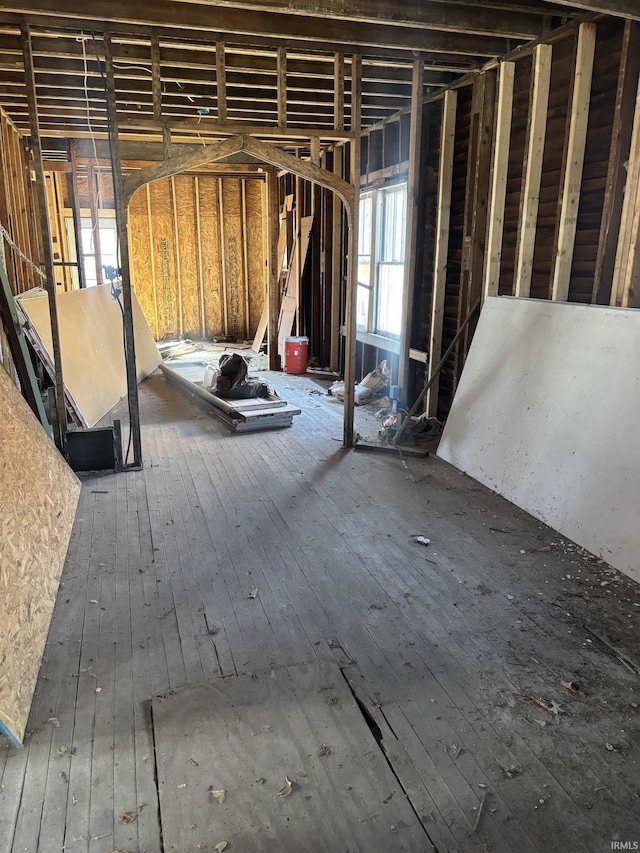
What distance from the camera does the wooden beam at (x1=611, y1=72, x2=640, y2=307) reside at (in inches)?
144

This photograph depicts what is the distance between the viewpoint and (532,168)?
4.54m

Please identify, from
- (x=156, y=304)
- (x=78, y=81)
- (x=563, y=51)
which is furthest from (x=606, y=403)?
(x=156, y=304)

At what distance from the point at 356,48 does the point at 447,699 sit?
468cm

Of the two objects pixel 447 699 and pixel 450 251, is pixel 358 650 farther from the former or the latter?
pixel 450 251

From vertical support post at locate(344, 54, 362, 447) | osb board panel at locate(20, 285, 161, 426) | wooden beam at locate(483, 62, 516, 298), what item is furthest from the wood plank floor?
osb board panel at locate(20, 285, 161, 426)

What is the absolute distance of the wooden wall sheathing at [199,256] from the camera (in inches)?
450

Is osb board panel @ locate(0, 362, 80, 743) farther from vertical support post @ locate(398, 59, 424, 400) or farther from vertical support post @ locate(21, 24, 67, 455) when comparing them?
vertical support post @ locate(398, 59, 424, 400)

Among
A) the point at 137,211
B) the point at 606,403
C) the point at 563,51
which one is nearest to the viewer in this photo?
the point at 606,403

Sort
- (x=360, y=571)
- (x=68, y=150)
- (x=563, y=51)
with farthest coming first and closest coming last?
(x=68, y=150), (x=563, y=51), (x=360, y=571)

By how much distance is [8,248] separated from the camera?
21.5 feet

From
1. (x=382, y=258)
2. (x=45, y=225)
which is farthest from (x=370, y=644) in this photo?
(x=382, y=258)

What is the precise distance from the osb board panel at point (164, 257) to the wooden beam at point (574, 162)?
885 cm

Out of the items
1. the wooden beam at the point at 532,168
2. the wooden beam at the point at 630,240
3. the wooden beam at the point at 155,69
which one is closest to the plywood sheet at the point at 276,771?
the wooden beam at the point at 630,240

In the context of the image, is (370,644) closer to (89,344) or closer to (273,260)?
(89,344)
